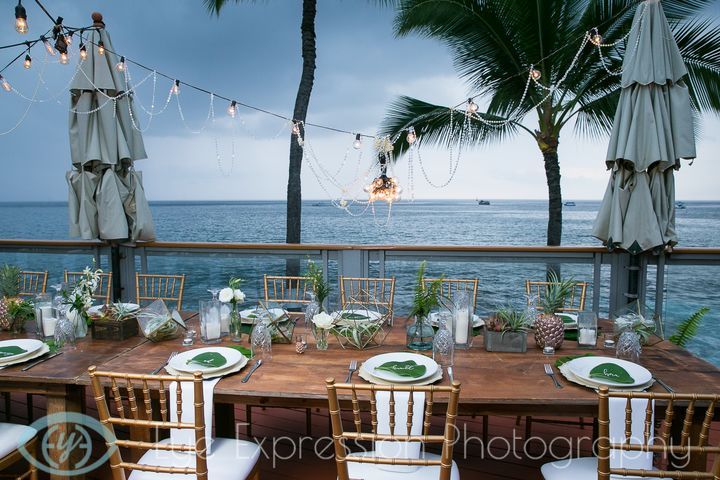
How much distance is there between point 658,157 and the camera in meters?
2.97

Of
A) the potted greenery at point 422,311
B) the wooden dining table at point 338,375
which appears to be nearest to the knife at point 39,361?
the wooden dining table at point 338,375

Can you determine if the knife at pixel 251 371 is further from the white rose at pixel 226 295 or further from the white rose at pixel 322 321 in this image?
the white rose at pixel 226 295

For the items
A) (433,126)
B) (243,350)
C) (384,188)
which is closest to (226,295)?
(243,350)

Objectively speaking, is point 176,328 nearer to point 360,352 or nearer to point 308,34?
point 360,352

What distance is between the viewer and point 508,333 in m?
2.01

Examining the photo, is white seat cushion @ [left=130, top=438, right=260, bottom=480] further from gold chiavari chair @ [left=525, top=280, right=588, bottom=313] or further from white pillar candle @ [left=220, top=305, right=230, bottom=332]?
gold chiavari chair @ [left=525, top=280, right=588, bottom=313]

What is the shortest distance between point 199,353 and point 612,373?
157 cm

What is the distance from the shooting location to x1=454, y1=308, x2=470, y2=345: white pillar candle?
6.70 ft

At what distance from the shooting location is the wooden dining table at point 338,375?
5.15 ft

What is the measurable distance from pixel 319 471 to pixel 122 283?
2.74 metres

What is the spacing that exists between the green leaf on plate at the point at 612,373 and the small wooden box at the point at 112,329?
6.66 feet

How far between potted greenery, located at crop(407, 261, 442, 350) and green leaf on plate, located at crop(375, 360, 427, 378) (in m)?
0.26

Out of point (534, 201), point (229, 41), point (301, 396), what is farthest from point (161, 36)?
point (534, 201)

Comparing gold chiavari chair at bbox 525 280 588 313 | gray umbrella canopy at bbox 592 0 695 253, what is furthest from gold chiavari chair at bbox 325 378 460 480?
gray umbrella canopy at bbox 592 0 695 253
